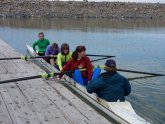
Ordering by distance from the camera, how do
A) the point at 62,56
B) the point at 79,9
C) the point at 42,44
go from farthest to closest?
the point at 79,9
the point at 42,44
the point at 62,56

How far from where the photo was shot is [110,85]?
24.3 feet

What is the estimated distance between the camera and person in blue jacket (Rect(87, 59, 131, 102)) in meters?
7.34

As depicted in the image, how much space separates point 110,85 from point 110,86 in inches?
1.1

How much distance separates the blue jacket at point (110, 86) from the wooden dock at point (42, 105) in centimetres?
48

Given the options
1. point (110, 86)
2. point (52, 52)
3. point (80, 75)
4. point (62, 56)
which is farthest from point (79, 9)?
point (110, 86)

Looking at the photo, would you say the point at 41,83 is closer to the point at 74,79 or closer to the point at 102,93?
the point at 74,79

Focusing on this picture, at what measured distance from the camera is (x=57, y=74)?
390 inches

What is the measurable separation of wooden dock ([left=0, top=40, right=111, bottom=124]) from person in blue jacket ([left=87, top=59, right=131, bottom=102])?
1.61 ft

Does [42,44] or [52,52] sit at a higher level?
[42,44]

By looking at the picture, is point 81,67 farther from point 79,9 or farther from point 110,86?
point 79,9

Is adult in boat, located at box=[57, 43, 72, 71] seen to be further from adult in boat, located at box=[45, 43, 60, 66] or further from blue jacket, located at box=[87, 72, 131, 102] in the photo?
blue jacket, located at box=[87, 72, 131, 102]

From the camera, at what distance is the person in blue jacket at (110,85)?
734 centimetres

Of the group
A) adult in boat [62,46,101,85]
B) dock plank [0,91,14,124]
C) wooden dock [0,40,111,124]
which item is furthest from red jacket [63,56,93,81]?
dock plank [0,91,14,124]

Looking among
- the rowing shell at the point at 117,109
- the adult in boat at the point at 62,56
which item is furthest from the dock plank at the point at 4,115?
the adult in boat at the point at 62,56
